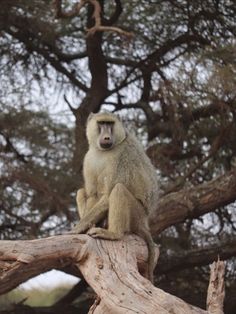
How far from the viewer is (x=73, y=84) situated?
31.3ft

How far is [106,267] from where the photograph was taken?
4656 millimetres

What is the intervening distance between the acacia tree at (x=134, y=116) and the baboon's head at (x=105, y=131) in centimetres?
186

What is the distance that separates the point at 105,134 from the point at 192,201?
2.19 meters

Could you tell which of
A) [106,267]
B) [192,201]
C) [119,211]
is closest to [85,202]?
[119,211]

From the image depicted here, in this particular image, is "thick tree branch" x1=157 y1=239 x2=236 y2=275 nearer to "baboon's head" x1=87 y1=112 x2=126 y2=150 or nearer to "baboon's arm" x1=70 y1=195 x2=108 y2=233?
"baboon's head" x1=87 y1=112 x2=126 y2=150

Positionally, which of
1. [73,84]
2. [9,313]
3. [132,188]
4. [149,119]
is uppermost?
[73,84]

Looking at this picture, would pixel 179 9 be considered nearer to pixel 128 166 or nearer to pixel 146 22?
pixel 146 22

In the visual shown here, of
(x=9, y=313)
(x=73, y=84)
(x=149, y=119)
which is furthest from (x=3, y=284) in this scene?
(x=73, y=84)

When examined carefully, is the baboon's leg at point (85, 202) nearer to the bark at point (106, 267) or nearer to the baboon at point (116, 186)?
the baboon at point (116, 186)

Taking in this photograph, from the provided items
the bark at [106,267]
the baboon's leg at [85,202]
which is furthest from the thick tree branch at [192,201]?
the bark at [106,267]

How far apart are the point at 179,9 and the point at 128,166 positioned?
3646mm

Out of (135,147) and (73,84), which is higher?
(73,84)

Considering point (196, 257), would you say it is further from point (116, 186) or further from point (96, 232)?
point (96, 232)

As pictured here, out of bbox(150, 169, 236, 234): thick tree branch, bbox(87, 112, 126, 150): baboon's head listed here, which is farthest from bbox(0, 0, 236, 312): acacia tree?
bbox(87, 112, 126, 150): baboon's head
